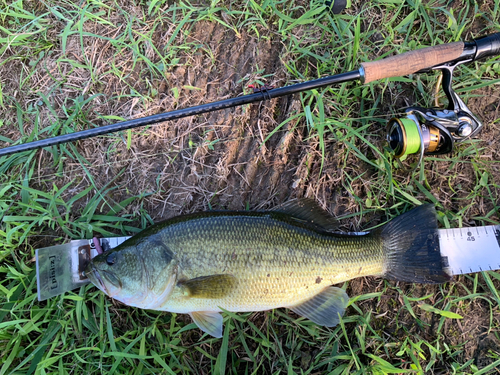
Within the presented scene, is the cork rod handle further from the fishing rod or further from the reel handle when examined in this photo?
the reel handle

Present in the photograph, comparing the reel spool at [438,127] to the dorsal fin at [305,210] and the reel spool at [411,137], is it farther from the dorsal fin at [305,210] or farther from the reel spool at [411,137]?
the dorsal fin at [305,210]

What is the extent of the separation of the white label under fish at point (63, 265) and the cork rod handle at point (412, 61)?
2696 millimetres

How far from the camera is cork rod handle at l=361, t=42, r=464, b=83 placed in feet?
7.82

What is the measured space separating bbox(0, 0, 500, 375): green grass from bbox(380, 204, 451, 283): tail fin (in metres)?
0.27

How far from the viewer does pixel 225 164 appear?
2854 millimetres

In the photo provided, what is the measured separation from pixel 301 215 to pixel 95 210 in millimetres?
1983

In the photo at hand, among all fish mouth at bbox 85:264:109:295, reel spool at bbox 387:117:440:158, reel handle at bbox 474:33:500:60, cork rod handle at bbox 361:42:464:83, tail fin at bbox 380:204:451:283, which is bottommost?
fish mouth at bbox 85:264:109:295

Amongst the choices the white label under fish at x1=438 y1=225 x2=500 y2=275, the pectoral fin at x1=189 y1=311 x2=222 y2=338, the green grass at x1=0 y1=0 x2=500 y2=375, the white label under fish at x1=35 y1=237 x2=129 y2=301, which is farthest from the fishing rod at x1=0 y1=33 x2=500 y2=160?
the pectoral fin at x1=189 y1=311 x2=222 y2=338

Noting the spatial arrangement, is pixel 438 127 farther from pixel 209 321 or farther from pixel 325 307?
pixel 209 321

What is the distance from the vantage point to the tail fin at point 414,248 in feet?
8.16

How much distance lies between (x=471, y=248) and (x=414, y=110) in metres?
1.35

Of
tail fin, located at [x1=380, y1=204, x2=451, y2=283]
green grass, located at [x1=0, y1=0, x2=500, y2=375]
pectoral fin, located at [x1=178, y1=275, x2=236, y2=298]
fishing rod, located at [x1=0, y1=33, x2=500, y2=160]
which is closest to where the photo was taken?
pectoral fin, located at [x1=178, y1=275, x2=236, y2=298]

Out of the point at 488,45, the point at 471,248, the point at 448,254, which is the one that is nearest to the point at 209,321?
the point at 448,254

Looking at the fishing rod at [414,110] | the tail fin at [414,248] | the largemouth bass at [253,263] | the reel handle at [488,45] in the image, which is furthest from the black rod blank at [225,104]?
the tail fin at [414,248]
